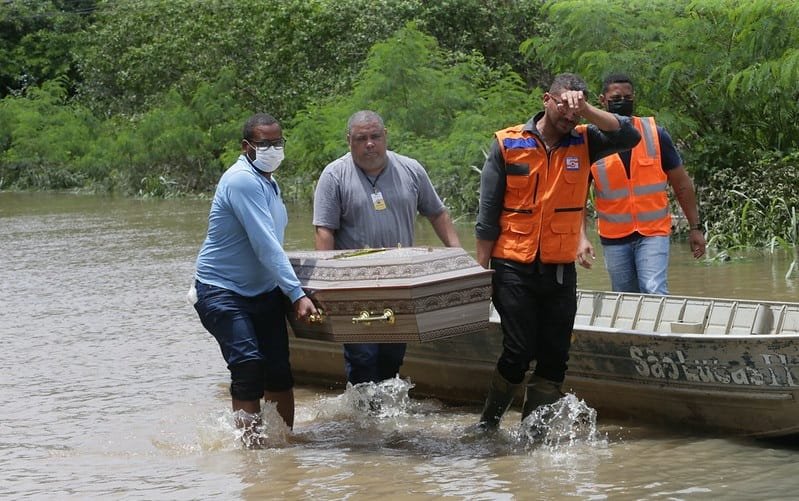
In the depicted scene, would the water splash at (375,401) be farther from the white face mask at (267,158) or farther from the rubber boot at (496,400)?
the white face mask at (267,158)

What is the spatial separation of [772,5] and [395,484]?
28.3 feet

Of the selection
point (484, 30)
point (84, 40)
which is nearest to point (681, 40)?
point (484, 30)

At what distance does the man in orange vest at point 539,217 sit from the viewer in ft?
21.9

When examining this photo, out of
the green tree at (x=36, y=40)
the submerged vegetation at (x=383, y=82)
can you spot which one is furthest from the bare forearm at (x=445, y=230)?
the green tree at (x=36, y=40)

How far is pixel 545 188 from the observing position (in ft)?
22.0

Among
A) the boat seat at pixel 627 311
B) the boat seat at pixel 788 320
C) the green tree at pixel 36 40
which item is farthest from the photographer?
the green tree at pixel 36 40

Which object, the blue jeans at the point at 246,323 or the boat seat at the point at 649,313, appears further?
the boat seat at the point at 649,313

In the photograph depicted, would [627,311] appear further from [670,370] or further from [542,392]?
[542,392]

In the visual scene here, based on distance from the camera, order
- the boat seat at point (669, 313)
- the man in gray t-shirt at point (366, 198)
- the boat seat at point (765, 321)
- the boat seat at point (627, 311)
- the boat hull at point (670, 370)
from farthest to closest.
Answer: the boat seat at point (627, 311)
the boat seat at point (669, 313)
the boat seat at point (765, 321)
the man in gray t-shirt at point (366, 198)
the boat hull at point (670, 370)

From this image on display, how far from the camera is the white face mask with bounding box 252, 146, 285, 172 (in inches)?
271

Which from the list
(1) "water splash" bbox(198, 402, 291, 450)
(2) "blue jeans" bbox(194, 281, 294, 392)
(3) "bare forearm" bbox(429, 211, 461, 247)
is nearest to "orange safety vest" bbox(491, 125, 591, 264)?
(3) "bare forearm" bbox(429, 211, 461, 247)

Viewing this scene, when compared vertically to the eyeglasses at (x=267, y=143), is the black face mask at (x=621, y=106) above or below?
above

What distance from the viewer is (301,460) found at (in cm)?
729

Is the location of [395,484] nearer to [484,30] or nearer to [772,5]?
[772,5]
